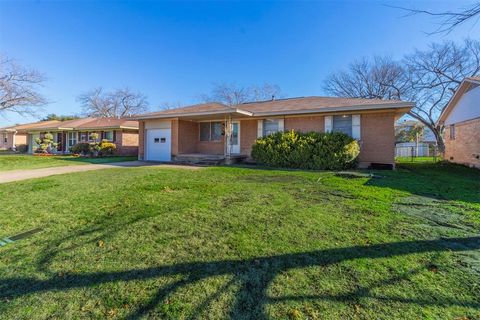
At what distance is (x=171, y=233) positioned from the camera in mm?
3527

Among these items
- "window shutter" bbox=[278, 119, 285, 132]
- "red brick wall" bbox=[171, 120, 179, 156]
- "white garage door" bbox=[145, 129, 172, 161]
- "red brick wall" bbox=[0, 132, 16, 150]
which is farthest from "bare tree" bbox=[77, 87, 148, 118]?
"window shutter" bbox=[278, 119, 285, 132]

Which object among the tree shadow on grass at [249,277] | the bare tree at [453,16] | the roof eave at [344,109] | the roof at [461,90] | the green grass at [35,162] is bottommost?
the tree shadow on grass at [249,277]

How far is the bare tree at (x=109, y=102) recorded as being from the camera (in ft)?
146

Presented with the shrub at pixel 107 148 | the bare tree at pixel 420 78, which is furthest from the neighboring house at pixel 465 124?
the shrub at pixel 107 148

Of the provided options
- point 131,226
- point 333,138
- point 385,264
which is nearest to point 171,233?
point 131,226

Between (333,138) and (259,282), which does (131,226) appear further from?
(333,138)

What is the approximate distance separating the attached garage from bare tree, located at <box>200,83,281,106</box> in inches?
914

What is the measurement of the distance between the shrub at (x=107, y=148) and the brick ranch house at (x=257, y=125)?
607 cm

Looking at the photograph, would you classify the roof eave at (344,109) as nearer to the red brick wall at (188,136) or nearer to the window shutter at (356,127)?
the window shutter at (356,127)

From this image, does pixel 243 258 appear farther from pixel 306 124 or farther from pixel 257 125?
pixel 257 125

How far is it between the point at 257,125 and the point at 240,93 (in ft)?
87.1

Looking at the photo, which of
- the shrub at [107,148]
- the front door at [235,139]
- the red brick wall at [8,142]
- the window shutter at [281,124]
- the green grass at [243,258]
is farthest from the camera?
the red brick wall at [8,142]

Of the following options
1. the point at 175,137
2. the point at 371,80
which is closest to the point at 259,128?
the point at 175,137

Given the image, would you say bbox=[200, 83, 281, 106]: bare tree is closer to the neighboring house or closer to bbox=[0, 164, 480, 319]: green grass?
the neighboring house
